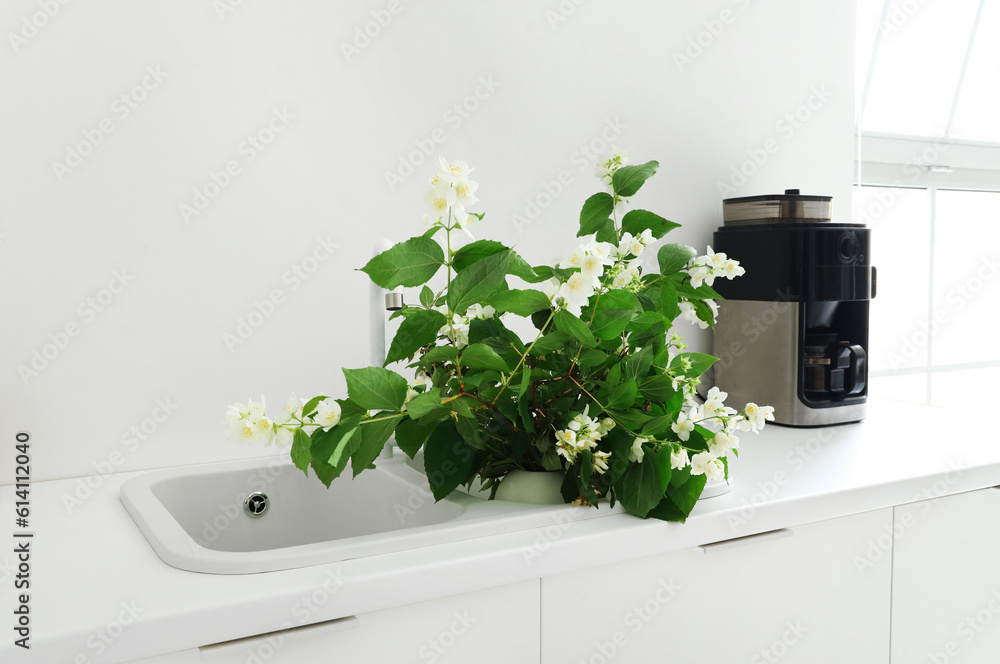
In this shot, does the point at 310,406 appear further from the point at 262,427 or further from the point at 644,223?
the point at 644,223

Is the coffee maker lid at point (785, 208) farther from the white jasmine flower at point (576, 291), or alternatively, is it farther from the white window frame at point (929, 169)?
the white jasmine flower at point (576, 291)

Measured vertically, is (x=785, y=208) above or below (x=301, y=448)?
above

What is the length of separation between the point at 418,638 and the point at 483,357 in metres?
0.30

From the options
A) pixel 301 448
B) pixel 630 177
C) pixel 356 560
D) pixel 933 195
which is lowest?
pixel 356 560

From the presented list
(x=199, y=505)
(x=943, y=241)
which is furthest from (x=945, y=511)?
(x=943, y=241)

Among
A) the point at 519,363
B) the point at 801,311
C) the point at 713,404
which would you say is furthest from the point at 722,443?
the point at 801,311

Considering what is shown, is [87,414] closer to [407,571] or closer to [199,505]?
[199,505]

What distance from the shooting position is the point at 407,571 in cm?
76

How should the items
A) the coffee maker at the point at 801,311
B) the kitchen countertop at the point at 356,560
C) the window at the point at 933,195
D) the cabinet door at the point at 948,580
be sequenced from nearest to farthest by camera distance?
the kitchen countertop at the point at 356,560, the cabinet door at the point at 948,580, the coffee maker at the point at 801,311, the window at the point at 933,195

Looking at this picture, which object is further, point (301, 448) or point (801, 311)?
point (801, 311)

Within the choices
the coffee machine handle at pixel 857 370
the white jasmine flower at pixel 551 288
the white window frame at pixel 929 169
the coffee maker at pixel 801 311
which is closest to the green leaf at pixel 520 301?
the white jasmine flower at pixel 551 288

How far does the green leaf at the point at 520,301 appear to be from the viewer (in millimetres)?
830

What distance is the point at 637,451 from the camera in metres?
0.89

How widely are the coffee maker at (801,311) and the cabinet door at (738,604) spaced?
46 cm
